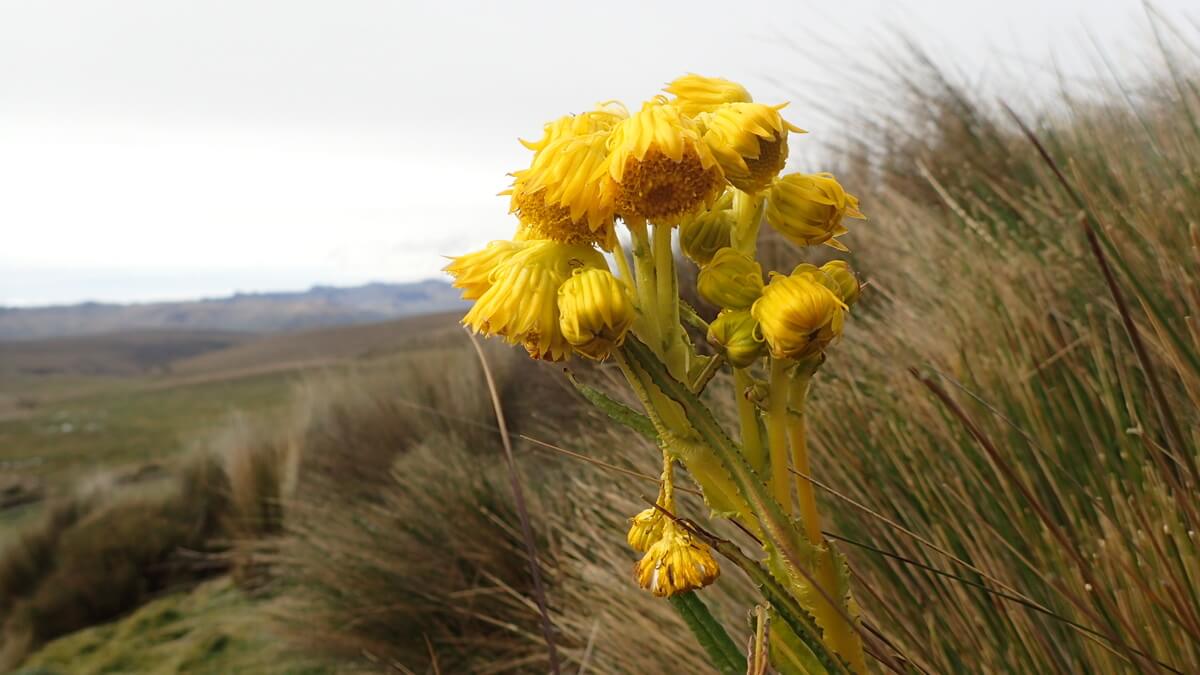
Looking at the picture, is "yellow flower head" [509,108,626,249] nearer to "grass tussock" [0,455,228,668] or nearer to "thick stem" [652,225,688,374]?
"thick stem" [652,225,688,374]

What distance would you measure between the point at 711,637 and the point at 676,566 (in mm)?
59

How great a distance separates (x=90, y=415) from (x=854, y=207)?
31058mm

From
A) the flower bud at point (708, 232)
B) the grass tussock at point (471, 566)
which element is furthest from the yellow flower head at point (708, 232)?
the grass tussock at point (471, 566)

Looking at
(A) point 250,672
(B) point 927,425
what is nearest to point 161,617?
(A) point 250,672

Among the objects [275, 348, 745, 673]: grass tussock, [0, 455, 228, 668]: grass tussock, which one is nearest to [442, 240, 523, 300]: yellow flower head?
[275, 348, 745, 673]: grass tussock

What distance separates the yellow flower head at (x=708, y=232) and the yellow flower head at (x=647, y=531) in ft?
0.69

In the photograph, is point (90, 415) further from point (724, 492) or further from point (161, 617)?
point (724, 492)

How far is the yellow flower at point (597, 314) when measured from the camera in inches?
18.7

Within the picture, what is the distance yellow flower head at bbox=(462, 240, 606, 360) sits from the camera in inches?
21.1

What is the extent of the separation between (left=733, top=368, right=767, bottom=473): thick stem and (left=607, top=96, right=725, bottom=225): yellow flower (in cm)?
12

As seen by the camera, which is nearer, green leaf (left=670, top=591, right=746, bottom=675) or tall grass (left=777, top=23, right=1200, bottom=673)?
green leaf (left=670, top=591, right=746, bottom=675)

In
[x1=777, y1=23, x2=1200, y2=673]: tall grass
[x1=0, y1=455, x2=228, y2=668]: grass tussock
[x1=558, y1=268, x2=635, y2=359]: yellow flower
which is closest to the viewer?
[x1=558, y1=268, x2=635, y2=359]: yellow flower

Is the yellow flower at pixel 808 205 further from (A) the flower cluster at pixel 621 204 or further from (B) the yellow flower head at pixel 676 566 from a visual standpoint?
(B) the yellow flower head at pixel 676 566

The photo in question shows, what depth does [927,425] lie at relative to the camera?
1332 millimetres
